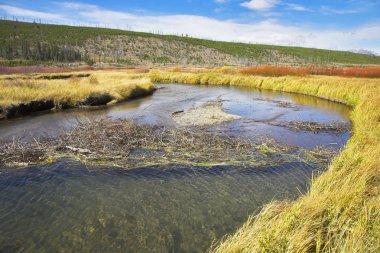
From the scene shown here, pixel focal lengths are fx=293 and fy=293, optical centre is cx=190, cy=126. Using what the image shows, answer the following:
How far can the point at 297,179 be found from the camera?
8.94m

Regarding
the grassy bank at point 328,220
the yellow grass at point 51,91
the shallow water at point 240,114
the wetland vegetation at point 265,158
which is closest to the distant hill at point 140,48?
the yellow grass at point 51,91

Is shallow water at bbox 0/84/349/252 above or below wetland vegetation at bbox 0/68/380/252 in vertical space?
below

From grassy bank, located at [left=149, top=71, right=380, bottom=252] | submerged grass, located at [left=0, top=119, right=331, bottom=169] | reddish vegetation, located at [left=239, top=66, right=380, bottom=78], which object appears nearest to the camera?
grassy bank, located at [left=149, top=71, right=380, bottom=252]

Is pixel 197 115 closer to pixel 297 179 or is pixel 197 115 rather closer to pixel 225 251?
pixel 297 179

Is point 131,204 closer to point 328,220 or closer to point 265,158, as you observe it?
point 328,220

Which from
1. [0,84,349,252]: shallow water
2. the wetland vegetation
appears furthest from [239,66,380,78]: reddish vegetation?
[0,84,349,252]: shallow water

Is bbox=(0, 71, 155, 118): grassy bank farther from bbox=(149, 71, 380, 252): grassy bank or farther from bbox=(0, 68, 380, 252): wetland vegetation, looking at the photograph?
bbox=(149, 71, 380, 252): grassy bank

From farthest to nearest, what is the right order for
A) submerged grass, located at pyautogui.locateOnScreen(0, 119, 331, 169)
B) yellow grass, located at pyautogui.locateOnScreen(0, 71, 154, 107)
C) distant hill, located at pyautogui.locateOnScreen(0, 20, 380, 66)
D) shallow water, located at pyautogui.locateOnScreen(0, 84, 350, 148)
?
distant hill, located at pyautogui.locateOnScreen(0, 20, 380, 66), yellow grass, located at pyautogui.locateOnScreen(0, 71, 154, 107), shallow water, located at pyautogui.locateOnScreen(0, 84, 350, 148), submerged grass, located at pyautogui.locateOnScreen(0, 119, 331, 169)

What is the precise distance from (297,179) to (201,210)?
3.48 m

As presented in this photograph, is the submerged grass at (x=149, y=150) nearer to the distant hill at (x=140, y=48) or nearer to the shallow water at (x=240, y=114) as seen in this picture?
the shallow water at (x=240, y=114)

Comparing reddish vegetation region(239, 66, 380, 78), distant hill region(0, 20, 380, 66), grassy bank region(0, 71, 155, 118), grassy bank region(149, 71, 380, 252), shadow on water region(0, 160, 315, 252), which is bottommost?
shadow on water region(0, 160, 315, 252)

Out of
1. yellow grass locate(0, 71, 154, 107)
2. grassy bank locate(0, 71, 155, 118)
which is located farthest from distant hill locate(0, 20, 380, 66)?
grassy bank locate(0, 71, 155, 118)

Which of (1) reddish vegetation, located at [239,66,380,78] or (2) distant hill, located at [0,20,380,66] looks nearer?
(1) reddish vegetation, located at [239,66,380,78]

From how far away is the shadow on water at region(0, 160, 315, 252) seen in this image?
6039 millimetres
